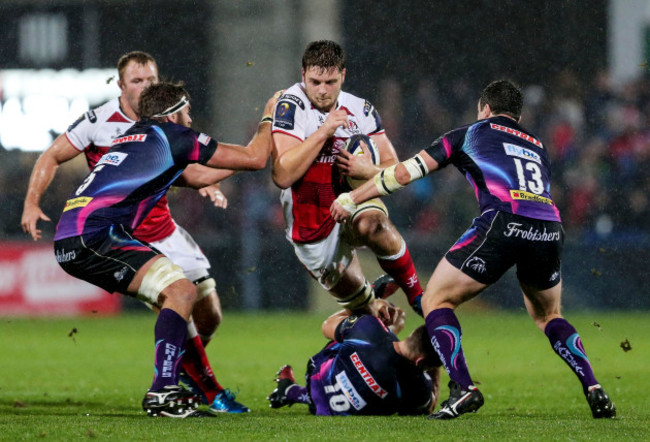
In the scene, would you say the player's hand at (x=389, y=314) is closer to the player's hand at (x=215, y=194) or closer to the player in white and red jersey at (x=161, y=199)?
the player in white and red jersey at (x=161, y=199)

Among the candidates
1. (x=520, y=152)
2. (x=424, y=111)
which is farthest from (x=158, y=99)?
(x=424, y=111)

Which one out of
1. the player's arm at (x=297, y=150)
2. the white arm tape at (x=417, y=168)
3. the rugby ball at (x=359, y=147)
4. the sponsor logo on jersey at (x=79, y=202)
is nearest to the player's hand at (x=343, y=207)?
the white arm tape at (x=417, y=168)

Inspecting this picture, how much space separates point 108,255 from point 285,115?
167cm

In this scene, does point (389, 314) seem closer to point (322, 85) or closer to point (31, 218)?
point (322, 85)

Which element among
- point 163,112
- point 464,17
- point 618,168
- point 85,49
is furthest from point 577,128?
point 163,112

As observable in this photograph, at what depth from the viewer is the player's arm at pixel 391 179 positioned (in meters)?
5.97

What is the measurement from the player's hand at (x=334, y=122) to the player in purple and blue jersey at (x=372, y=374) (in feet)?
4.01

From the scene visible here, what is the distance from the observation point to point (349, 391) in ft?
19.6

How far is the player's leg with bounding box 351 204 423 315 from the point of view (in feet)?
22.4

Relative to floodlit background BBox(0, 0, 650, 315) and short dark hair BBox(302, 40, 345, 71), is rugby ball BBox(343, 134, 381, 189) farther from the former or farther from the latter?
floodlit background BBox(0, 0, 650, 315)

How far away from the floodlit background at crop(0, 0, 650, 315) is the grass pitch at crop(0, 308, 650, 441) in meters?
0.54

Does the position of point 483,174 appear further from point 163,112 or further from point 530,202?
point 163,112

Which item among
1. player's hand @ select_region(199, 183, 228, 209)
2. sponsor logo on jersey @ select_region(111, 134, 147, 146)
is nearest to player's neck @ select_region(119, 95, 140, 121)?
player's hand @ select_region(199, 183, 228, 209)

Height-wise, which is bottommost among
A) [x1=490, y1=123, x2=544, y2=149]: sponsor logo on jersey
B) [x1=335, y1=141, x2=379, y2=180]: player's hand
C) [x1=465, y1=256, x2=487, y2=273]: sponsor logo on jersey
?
[x1=465, y1=256, x2=487, y2=273]: sponsor logo on jersey
